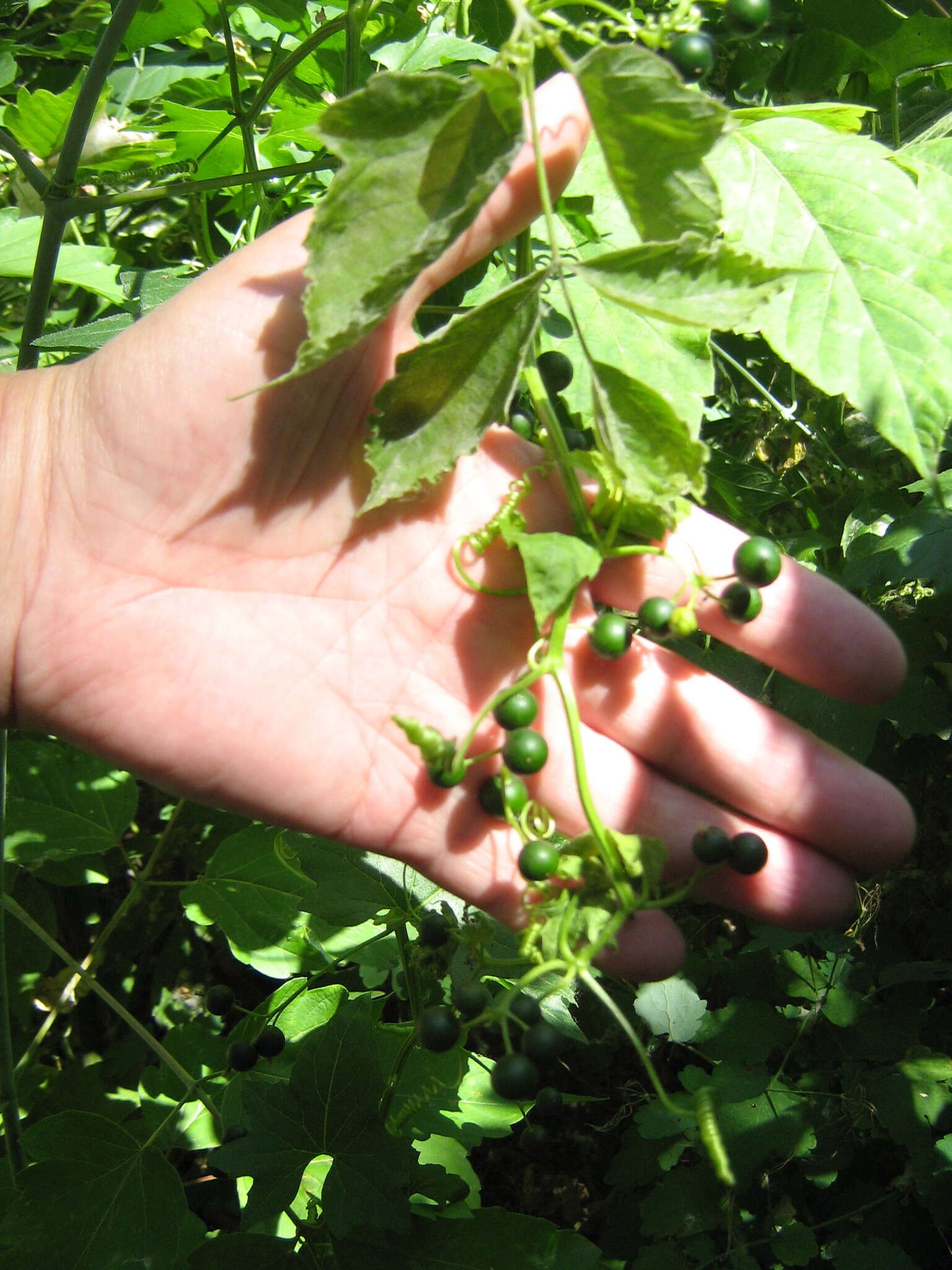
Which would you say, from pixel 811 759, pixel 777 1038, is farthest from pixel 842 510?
pixel 777 1038

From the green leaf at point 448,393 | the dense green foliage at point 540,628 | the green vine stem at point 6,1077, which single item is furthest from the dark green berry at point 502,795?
the green vine stem at point 6,1077

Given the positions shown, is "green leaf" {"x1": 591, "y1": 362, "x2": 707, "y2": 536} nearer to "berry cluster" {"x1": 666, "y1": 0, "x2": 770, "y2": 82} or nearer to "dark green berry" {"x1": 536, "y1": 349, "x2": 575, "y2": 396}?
"dark green berry" {"x1": 536, "y1": 349, "x2": 575, "y2": 396}

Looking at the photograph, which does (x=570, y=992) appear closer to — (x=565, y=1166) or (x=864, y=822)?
(x=864, y=822)

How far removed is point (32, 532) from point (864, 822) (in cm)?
146

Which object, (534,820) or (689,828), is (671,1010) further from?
(534,820)

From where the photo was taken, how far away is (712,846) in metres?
1.60

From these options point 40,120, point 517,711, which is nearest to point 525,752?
point 517,711

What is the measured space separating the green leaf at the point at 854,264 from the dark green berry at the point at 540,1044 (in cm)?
92

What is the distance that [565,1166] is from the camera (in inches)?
114

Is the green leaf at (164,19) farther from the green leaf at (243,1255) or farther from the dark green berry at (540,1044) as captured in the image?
the green leaf at (243,1255)

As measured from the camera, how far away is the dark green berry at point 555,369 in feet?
5.53

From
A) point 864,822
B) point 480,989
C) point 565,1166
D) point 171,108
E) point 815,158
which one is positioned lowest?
point 565,1166

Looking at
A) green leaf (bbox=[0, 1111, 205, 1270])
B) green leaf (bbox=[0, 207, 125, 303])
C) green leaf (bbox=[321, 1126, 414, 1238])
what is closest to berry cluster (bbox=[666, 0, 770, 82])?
green leaf (bbox=[0, 207, 125, 303])

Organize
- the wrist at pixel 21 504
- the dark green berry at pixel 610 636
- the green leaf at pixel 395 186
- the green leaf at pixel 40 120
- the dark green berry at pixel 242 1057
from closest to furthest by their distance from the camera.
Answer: the green leaf at pixel 395 186 → the dark green berry at pixel 610 636 → the wrist at pixel 21 504 → the dark green berry at pixel 242 1057 → the green leaf at pixel 40 120
